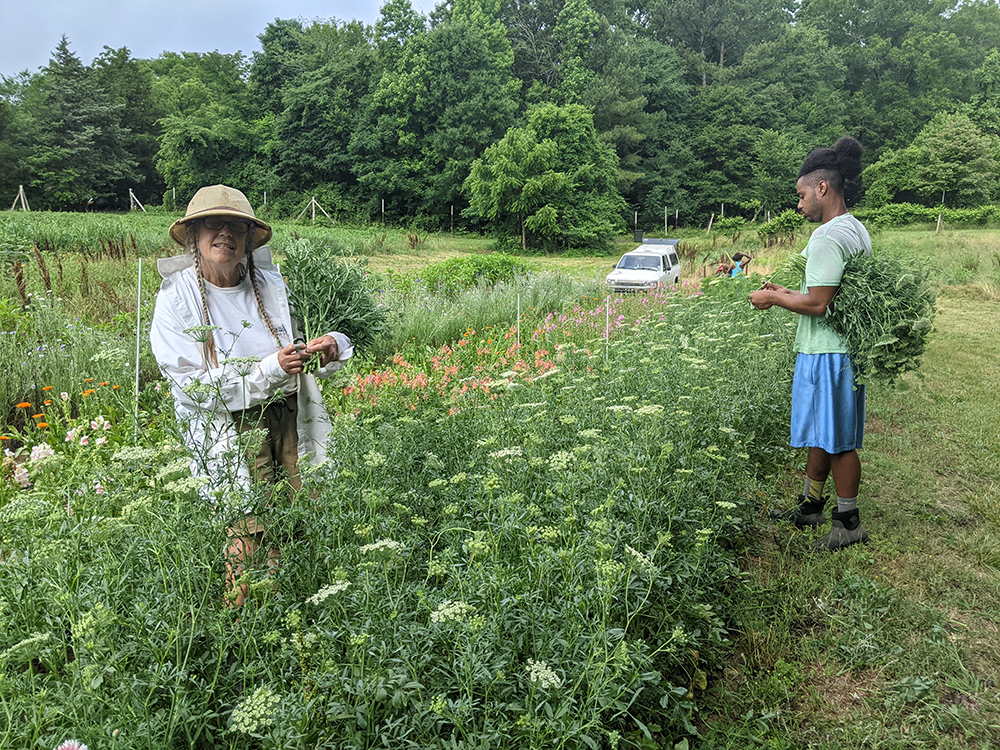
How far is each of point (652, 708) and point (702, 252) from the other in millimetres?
24298

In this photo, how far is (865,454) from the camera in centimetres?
522

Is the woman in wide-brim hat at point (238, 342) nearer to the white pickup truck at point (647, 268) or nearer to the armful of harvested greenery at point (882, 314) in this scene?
the armful of harvested greenery at point (882, 314)

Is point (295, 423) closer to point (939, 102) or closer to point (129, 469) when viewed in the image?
point (129, 469)

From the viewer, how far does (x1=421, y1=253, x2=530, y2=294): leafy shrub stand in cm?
1126

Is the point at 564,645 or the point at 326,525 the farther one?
the point at 326,525

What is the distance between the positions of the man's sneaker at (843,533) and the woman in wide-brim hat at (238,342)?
2911 millimetres

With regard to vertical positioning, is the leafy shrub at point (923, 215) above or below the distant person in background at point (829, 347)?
above

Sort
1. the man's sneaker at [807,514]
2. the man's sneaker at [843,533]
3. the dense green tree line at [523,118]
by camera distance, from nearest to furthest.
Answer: the man's sneaker at [843,533], the man's sneaker at [807,514], the dense green tree line at [523,118]

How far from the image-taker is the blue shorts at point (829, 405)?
3605 millimetres

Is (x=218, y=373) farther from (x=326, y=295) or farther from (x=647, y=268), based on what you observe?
(x=647, y=268)

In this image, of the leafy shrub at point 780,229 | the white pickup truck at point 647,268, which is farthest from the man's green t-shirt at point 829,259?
the leafy shrub at point 780,229

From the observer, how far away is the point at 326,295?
3.27 m

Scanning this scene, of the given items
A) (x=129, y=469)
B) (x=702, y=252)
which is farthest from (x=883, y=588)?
(x=702, y=252)

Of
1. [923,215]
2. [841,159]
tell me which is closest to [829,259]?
[841,159]
